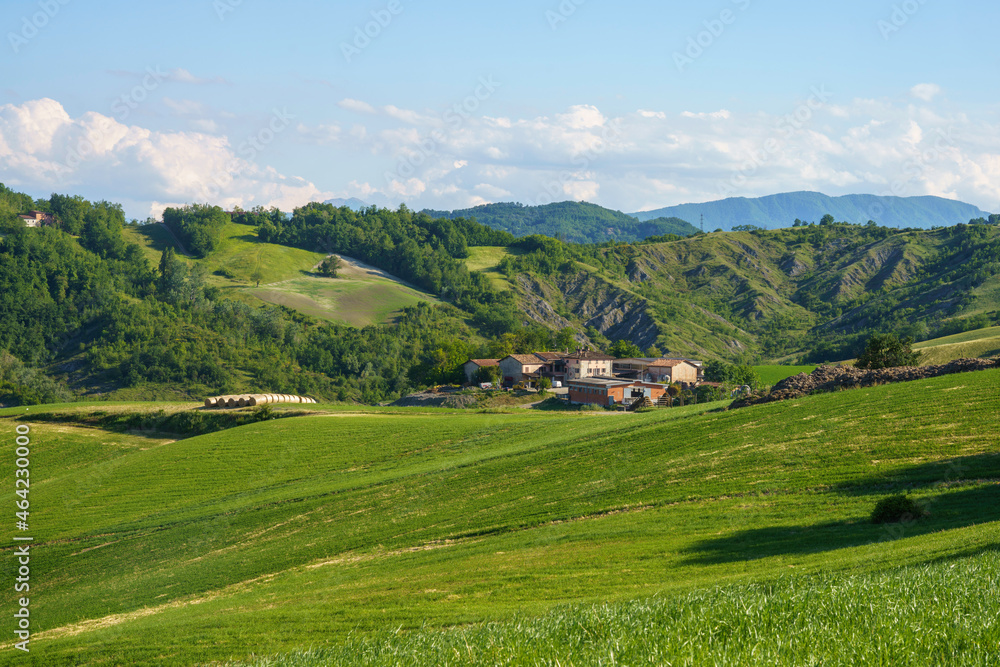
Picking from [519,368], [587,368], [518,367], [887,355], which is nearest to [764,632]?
[887,355]

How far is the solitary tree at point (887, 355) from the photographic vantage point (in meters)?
50.4

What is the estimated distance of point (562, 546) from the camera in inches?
941

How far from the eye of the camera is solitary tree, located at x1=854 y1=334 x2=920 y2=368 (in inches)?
1984

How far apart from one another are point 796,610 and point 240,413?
72.2 metres

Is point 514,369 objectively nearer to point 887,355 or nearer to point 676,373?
point 676,373

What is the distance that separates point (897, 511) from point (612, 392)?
76420 mm

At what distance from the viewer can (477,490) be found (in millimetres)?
36156

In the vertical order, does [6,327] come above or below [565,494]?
above

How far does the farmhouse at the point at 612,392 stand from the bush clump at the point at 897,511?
2902 inches

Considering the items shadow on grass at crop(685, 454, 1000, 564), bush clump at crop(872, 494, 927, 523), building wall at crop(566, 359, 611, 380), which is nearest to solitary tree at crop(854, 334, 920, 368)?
shadow on grass at crop(685, 454, 1000, 564)

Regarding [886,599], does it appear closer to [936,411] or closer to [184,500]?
[936,411]

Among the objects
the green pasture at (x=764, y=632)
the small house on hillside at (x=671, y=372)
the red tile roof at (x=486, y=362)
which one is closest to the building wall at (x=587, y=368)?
the small house on hillside at (x=671, y=372)

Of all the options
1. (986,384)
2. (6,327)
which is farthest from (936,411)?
(6,327)

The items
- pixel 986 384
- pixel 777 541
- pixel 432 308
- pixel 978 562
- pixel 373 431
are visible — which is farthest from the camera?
pixel 432 308
